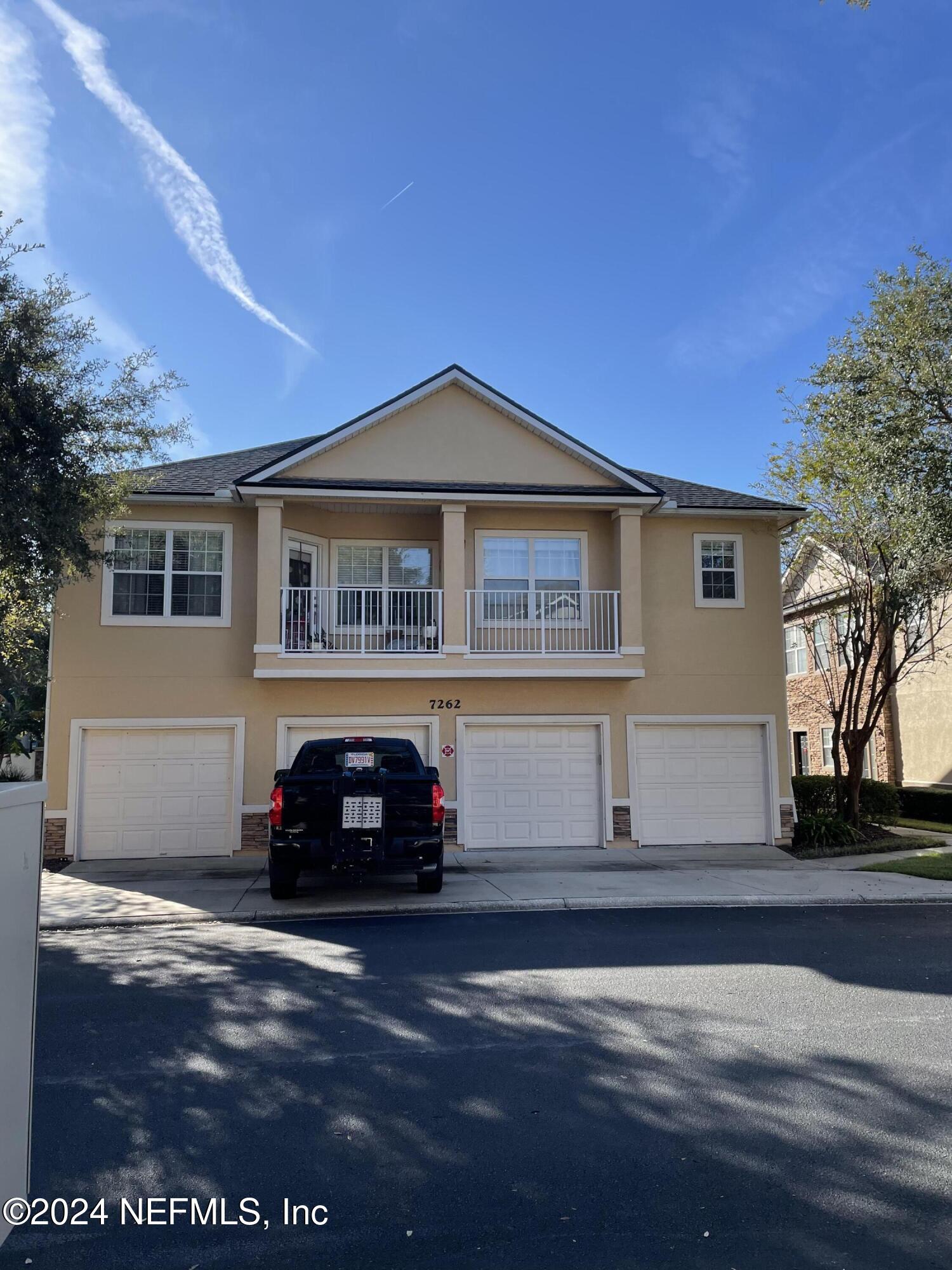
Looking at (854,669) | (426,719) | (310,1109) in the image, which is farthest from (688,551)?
(310,1109)

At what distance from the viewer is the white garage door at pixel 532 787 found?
48.4 ft

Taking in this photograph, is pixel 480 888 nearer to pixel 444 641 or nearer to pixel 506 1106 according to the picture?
pixel 444 641

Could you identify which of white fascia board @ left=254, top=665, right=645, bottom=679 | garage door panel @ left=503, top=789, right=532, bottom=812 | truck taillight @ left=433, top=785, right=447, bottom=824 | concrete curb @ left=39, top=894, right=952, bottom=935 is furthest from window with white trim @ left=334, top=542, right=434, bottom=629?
concrete curb @ left=39, top=894, right=952, bottom=935

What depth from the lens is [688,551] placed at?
15.9 m

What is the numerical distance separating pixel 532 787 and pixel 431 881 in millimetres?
4648

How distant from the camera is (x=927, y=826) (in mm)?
19953

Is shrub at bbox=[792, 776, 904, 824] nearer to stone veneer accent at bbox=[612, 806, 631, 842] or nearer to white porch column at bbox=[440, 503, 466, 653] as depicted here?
stone veneer accent at bbox=[612, 806, 631, 842]

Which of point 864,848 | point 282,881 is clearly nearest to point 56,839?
point 282,881

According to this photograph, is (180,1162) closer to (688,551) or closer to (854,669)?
(688,551)

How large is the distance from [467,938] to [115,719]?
8423 mm

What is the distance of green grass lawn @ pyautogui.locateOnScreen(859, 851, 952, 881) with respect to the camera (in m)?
12.2

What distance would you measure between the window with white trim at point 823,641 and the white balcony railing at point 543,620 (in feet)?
30.1

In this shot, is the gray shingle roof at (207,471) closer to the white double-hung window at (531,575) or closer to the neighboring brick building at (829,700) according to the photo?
the white double-hung window at (531,575)

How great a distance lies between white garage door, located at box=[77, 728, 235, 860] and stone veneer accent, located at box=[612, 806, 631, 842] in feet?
21.9
